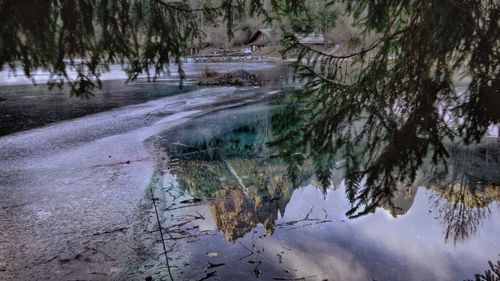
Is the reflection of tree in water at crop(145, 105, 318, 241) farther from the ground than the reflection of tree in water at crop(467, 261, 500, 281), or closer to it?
farther from the ground

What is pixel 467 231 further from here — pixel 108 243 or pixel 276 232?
pixel 108 243

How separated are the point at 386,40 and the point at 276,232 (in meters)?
3.19

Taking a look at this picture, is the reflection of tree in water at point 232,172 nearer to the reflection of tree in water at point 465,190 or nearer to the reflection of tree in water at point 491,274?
the reflection of tree in water at point 465,190

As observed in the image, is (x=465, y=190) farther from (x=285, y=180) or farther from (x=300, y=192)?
(x=285, y=180)

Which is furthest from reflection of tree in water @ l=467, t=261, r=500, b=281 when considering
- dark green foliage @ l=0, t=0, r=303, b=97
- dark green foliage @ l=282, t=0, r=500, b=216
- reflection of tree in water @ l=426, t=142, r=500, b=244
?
dark green foliage @ l=0, t=0, r=303, b=97

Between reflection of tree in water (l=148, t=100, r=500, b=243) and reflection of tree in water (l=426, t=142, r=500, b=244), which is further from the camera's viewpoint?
reflection of tree in water (l=426, t=142, r=500, b=244)

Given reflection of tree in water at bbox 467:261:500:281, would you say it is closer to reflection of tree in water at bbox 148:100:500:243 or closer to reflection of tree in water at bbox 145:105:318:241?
reflection of tree in water at bbox 148:100:500:243

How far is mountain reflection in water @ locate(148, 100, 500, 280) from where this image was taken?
247 inches

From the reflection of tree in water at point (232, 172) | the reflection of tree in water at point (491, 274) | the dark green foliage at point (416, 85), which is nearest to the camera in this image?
the dark green foliage at point (416, 85)

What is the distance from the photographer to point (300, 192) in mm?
7859

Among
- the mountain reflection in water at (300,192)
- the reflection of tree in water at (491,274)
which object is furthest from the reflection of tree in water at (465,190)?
the reflection of tree in water at (491,274)

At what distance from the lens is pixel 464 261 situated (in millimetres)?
5227

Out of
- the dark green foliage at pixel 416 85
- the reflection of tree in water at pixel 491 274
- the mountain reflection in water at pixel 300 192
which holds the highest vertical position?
the dark green foliage at pixel 416 85

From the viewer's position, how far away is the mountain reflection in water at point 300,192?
6.29m
